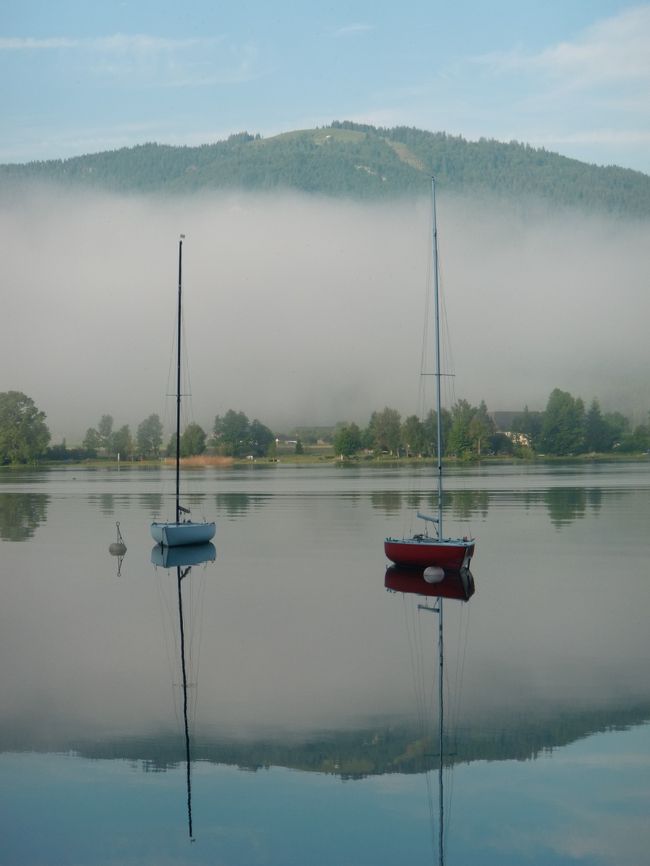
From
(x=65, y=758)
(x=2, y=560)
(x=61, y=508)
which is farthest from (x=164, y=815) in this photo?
(x=61, y=508)

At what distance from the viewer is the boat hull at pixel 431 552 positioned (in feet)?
128

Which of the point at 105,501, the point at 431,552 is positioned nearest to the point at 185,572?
the point at 431,552

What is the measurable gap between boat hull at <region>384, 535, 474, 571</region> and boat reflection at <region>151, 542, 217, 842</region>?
7610mm

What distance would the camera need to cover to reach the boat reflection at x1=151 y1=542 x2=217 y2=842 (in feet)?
60.1

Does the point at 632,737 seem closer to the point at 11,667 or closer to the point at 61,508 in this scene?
the point at 11,667

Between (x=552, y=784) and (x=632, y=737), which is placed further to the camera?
(x=632, y=737)

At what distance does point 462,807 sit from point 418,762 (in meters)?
1.92

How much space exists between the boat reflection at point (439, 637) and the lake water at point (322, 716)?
0.27 ft

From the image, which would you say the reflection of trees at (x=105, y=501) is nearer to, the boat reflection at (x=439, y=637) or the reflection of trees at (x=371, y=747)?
the boat reflection at (x=439, y=637)

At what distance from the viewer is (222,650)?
90.3 ft

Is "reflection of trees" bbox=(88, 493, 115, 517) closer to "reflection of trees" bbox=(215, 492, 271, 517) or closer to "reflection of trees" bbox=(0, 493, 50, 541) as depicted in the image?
"reflection of trees" bbox=(0, 493, 50, 541)

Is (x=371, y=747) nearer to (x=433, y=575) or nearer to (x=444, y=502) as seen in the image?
(x=433, y=575)

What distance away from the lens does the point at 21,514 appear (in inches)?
3024

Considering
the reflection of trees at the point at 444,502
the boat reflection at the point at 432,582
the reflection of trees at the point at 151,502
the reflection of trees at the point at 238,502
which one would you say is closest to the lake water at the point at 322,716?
the boat reflection at the point at 432,582
